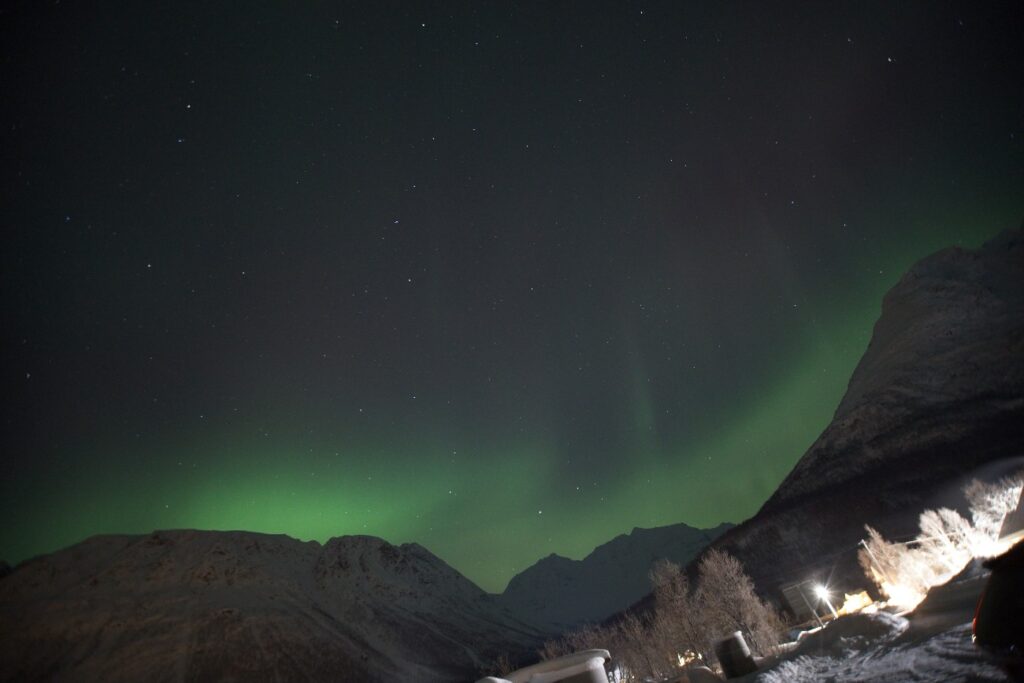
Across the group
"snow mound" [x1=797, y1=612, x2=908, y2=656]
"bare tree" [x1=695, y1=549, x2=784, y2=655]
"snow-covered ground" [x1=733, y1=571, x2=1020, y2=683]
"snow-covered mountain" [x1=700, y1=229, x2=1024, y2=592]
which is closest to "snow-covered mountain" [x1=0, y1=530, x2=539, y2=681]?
"snow-covered mountain" [x1=700, y1=229, x2=1024, y2=592]

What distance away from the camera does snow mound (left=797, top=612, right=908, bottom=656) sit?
20.3 m

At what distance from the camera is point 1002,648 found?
849 centimetres

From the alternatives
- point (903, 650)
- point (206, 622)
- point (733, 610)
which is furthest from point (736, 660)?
point (206, 622)

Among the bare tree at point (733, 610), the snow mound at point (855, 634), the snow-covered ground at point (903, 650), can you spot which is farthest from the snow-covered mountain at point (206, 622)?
the snow-covered ground at point (903, 650)

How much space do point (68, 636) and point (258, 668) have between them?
44.1 metres

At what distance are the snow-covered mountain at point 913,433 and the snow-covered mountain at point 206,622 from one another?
4164 inches

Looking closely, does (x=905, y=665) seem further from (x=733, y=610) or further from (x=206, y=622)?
(x=206, y=622)

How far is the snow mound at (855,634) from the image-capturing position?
20297mm

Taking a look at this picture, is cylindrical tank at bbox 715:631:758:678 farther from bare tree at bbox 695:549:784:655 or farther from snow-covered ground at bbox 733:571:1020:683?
bare tree at bbox 695:549:784:655

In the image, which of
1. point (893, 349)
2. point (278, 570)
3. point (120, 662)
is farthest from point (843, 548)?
point (278, 570)

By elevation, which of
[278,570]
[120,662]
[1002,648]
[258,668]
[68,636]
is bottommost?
[1002,648]

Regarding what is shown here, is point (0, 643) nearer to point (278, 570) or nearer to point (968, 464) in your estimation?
point (278, 570)

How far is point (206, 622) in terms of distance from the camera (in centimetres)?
11719

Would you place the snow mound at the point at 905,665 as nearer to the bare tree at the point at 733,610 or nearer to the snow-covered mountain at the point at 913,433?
the bare tree at the point at 733,610
